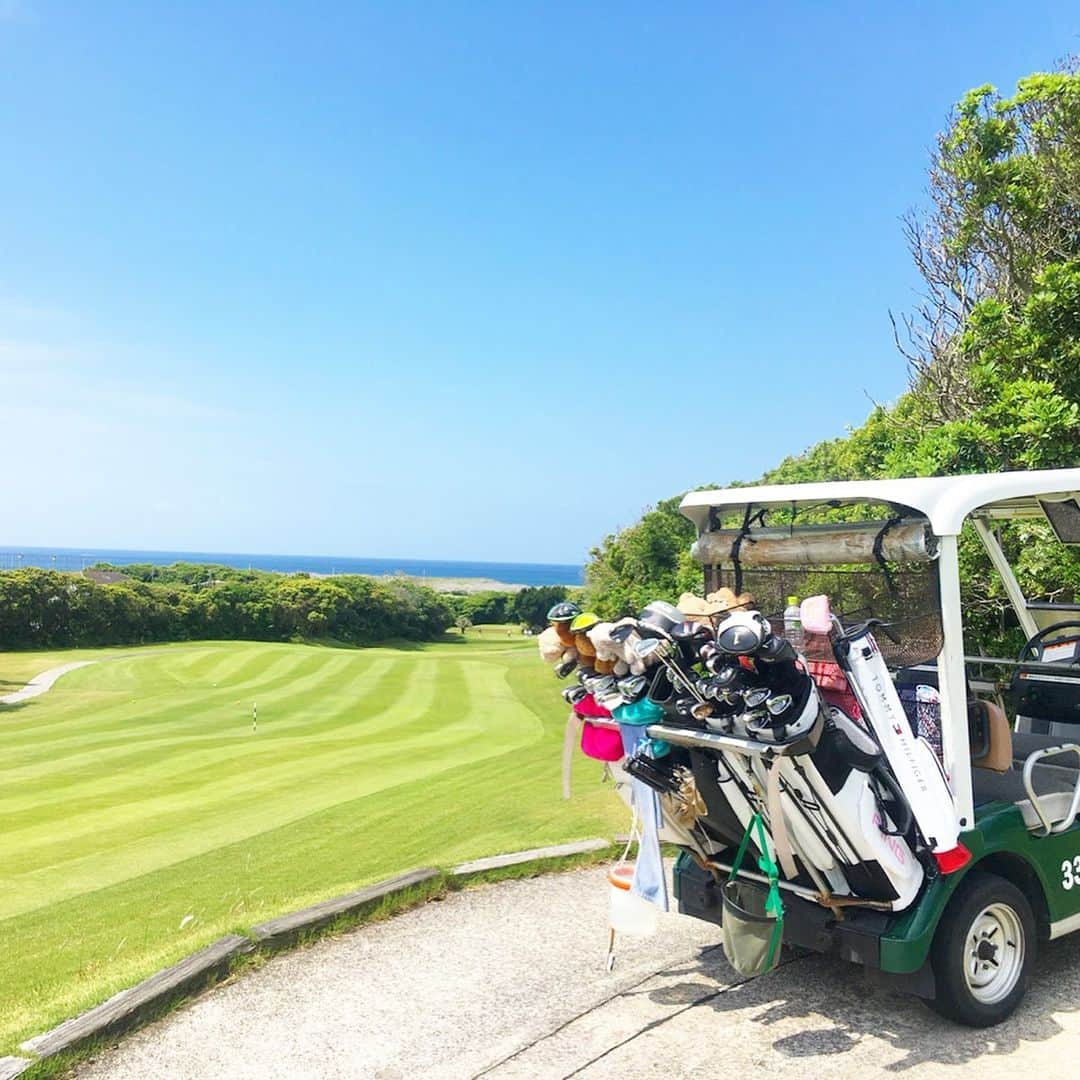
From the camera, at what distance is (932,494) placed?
158 inches

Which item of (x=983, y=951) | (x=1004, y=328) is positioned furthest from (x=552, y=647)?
(x=1004, y=328)

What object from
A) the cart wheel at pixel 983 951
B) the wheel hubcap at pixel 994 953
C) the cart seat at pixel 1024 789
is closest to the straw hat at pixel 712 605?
the cart seat at pixel 1024 789

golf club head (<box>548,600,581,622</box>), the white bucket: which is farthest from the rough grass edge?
golf club head (<box>548,600,581,622</box>)

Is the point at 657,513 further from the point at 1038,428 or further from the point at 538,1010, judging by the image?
the point at 538,1010

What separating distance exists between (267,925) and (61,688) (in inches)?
1143

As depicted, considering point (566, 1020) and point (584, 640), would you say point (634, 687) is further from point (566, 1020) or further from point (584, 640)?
point (566, 1020)

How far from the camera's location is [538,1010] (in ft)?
15.1

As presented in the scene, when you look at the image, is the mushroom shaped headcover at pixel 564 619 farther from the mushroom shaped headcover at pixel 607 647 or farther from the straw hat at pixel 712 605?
the straw hat at pixel 712 605

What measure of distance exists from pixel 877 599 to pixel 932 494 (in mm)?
698

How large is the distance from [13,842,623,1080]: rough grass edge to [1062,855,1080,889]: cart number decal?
3068 mm

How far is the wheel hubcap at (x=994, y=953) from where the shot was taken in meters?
4.33

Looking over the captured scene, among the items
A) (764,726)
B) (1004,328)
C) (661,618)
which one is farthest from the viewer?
(1004,328)

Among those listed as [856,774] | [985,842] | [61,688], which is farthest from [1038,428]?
[61,688]

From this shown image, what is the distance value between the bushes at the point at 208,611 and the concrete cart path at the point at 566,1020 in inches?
2048
